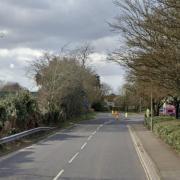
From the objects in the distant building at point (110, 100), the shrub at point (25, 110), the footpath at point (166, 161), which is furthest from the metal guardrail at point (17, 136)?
the distant building at point (110, 100)

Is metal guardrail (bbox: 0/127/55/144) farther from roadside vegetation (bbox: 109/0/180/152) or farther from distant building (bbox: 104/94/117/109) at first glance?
distant building (bbox: 104/94/117/109)

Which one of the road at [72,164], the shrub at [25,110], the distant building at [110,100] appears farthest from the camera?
the distant building at [110,100]

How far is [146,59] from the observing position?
2211cm

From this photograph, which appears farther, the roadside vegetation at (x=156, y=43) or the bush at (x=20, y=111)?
the bush at (x=20, y=111)

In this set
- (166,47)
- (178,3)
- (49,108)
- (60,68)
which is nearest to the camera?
(178,3)

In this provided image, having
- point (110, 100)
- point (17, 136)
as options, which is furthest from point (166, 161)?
point (110, 100)

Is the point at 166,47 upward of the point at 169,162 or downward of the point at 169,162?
upward

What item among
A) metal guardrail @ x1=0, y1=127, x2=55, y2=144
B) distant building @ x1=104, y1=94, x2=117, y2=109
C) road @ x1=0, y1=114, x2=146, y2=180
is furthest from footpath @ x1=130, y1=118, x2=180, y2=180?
distant building @ x1=104, y1=94, x2=117, y2=109

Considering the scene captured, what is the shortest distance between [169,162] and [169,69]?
3.82 meters

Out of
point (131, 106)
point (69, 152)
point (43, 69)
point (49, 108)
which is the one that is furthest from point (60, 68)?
point (131, 106)

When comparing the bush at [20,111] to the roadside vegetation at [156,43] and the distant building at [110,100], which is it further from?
the distant building at [110,100]

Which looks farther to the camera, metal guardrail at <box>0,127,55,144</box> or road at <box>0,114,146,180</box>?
metal guardrail at <box>0,127,55,144</box>

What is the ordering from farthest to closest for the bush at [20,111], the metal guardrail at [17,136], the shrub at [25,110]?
the shrub at [25,110]
the bush at [20,111]
the metal guardrail at [17,136]

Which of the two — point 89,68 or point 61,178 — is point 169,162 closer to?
point 61,178
